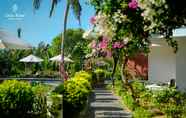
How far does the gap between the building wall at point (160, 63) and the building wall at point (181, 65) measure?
5.03 meters

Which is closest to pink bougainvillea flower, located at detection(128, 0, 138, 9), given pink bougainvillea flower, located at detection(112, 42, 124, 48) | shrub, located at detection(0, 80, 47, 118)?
shrub, located at detection(0, 80, 47, 118)

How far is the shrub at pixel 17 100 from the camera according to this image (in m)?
9.96

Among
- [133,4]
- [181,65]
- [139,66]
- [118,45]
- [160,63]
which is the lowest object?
[181,65]

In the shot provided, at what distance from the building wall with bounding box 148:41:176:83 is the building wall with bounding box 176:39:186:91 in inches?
198

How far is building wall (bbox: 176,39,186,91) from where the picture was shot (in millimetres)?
19469

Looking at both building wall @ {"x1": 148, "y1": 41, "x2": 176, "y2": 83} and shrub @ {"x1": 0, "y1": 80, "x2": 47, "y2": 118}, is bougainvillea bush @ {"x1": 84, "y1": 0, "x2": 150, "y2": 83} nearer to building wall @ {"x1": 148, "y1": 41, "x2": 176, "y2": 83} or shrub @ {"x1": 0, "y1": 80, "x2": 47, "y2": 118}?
shrub @ {"x1": 0, "y1": 80, "x2": 47, "y2": 118}

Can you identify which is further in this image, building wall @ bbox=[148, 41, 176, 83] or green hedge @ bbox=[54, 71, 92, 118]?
building wall @ bbox=[148, 41, 176, 83]

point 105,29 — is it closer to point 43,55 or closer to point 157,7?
point 157,7

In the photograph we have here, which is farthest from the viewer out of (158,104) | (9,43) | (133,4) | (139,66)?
(139,66)

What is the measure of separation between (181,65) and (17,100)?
10.6 meters

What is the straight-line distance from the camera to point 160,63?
25188mm

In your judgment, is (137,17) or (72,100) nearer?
(137,17)

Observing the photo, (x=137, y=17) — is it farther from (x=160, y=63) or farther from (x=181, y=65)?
(x=160, y=63)

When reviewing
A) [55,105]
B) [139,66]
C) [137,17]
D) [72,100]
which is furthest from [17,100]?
[139,66]
